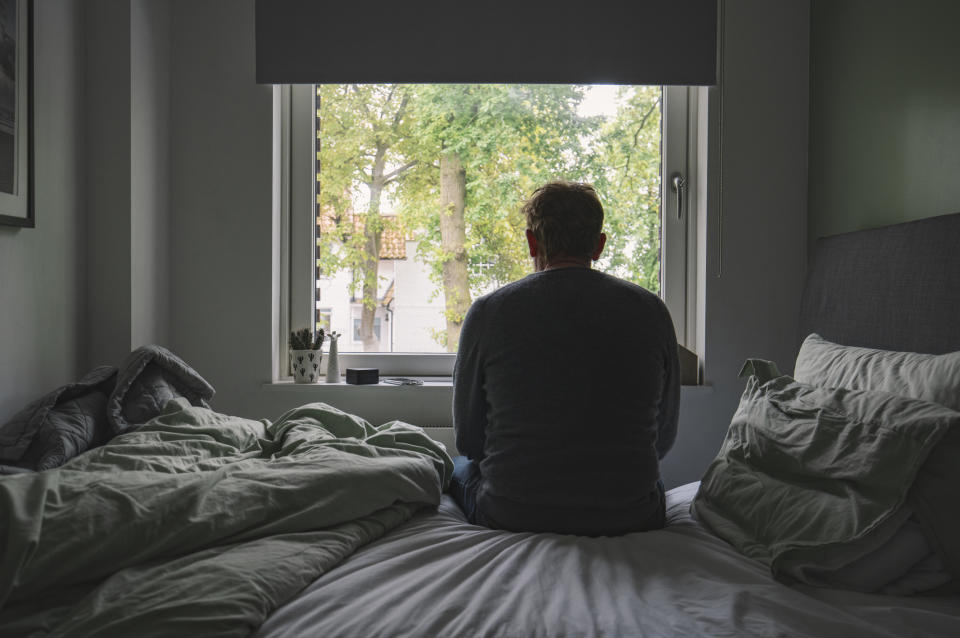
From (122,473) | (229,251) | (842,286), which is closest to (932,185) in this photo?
(842,286)

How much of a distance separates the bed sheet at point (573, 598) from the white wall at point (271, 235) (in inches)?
52.8

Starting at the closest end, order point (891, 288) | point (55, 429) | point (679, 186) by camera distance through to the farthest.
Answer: point (55, 429)
point (891, 288)
point (679, 186)

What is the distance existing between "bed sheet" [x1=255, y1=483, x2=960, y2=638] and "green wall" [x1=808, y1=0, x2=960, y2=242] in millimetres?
1182

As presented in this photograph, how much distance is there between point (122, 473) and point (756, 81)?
241cm

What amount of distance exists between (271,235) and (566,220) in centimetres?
142

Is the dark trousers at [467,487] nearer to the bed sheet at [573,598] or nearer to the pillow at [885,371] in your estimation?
the bed sheet at [573,598]

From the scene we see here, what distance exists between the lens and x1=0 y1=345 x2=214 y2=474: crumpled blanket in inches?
66.2

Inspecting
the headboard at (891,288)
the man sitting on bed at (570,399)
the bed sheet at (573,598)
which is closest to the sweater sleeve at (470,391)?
the man sitting on bed at (570,399)

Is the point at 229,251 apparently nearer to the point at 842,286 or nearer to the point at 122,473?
the point at 122,473

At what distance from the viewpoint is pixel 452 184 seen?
2.73 m

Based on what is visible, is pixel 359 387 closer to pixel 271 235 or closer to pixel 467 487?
pixel 271 235

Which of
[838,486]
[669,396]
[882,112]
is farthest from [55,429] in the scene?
[882,112]

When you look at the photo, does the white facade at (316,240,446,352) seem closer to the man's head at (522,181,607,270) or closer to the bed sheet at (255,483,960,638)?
the man's head at (522,181,607,270)

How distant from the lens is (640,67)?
2.52 metres
